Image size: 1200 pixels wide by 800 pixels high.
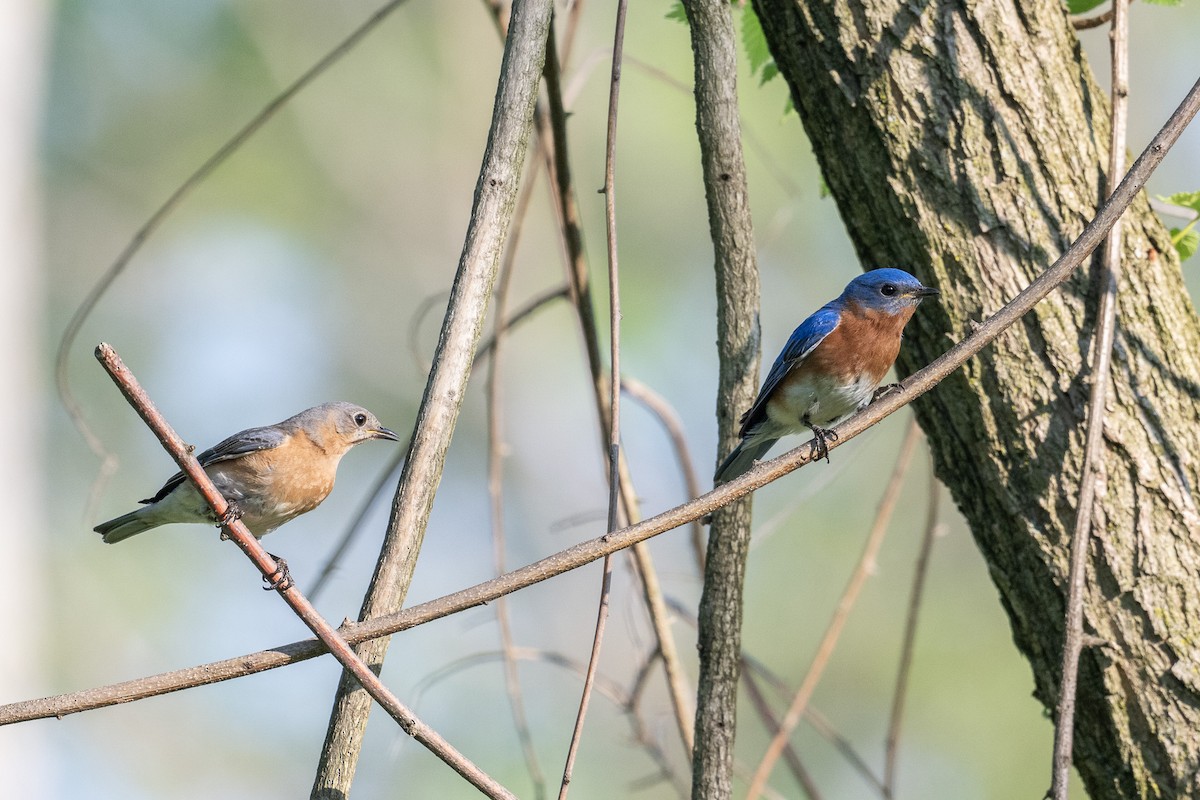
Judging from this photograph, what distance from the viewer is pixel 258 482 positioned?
5051mm

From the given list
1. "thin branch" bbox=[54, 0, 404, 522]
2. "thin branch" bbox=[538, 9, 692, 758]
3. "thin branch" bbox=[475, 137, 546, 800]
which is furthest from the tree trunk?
"thin branch" bbox=[54, 0, 404, 522]

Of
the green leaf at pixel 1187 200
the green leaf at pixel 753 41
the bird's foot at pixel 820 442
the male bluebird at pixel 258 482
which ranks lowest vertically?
the male bluebird at pixel 258 482

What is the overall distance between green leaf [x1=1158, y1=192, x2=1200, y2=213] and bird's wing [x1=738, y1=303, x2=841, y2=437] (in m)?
1.55

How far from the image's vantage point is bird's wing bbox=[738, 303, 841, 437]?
16.3ft

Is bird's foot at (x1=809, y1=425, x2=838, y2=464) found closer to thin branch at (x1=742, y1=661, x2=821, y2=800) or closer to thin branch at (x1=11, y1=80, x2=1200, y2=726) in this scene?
thin branch at (x1=11, y1=80, x2=1200, y2=726)

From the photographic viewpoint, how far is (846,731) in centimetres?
1382

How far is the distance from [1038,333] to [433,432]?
2.04 metres

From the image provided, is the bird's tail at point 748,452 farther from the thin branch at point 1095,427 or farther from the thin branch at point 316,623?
the thin branch at point 316,623

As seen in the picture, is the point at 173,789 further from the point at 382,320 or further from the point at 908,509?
the point at 908,509

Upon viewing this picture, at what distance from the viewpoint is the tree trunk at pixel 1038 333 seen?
10.7ft

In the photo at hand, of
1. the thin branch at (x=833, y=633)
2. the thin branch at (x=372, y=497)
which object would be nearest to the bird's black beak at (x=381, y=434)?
the thin branch at (x=372, y=497)

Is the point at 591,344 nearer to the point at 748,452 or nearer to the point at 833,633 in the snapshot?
the point at 748,452

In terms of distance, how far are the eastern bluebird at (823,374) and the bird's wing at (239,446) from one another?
228 centimetres

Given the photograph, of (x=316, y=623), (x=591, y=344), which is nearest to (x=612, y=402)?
(x=316, y=623)
